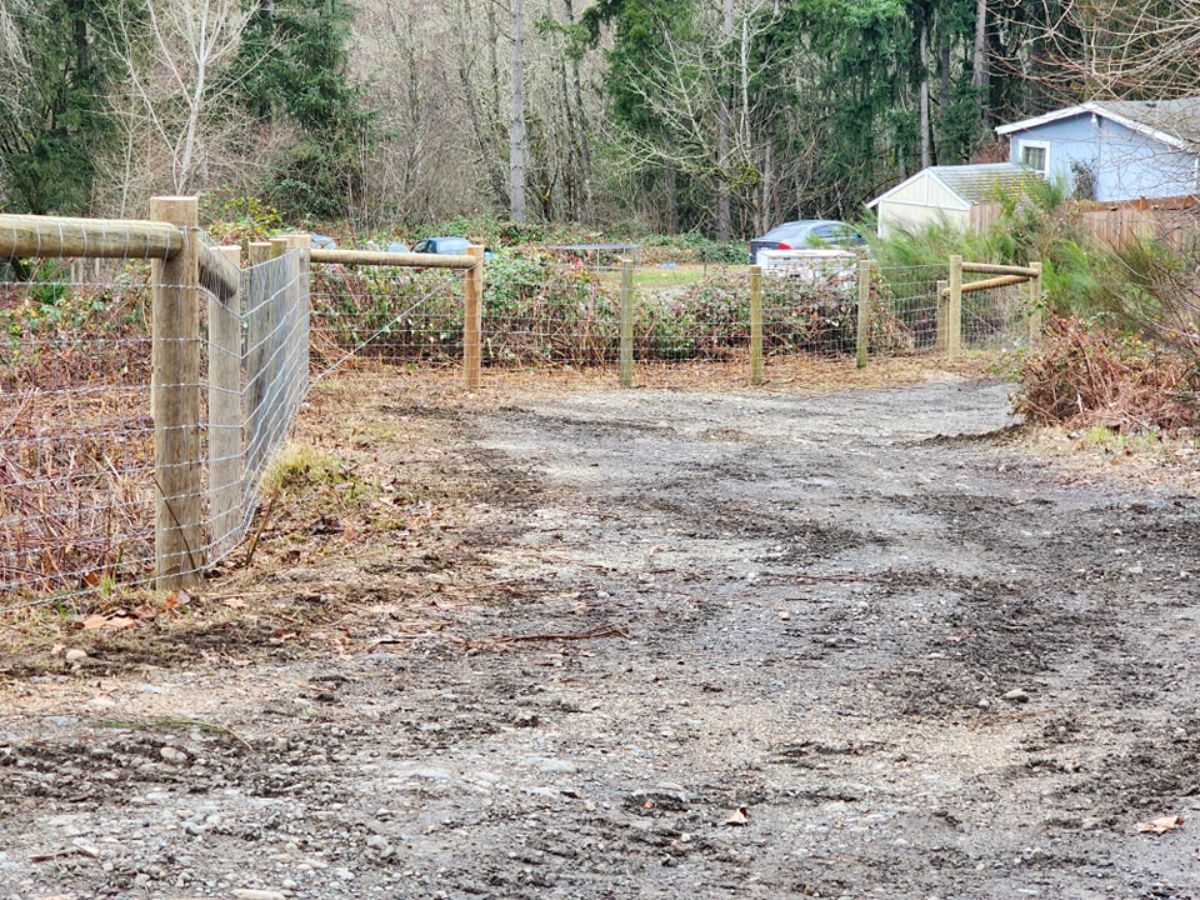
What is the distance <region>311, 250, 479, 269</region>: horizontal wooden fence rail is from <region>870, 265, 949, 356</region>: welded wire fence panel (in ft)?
19.9

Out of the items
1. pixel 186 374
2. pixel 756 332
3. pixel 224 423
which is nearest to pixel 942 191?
pixel 756 332

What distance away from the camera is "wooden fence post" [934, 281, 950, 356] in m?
A: 18.5

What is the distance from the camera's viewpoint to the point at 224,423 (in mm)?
6477

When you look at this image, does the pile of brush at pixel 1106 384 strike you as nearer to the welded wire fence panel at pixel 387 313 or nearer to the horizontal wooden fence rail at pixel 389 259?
the horizontal wooden fence rail at pixel 389 259

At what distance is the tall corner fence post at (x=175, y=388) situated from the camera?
556 cm

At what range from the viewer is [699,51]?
47125mm

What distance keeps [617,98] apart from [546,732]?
1781 inches

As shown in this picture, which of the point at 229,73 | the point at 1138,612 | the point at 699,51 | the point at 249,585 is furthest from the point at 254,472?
the point at 699,51

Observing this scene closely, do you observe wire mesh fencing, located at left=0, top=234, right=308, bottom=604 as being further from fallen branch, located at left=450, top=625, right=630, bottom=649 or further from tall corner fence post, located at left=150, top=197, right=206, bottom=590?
fallen branch, located at left=450, top=625, right=630, bottom=649

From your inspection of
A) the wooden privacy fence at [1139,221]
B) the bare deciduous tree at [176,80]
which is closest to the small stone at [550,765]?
the wooden privacy fence at [1139,221]

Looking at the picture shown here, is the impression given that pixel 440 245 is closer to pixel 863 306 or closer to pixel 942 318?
pixel 942 318

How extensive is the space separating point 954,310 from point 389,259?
24.2 feet

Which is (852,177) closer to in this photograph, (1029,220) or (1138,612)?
(1029,220)

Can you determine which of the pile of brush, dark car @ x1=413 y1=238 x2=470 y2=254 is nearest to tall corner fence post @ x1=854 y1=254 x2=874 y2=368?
the pile of brush
